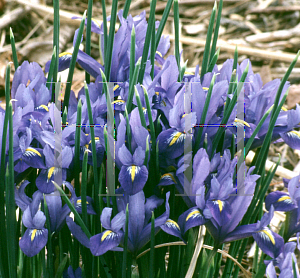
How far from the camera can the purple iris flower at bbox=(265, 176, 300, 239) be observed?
0.90 meters

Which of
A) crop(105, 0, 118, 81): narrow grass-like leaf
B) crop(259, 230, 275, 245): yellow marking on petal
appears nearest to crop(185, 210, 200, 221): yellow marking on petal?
crop(259, 230, 275, 245): yellow marking on petal

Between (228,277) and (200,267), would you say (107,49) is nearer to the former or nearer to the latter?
(200,267)

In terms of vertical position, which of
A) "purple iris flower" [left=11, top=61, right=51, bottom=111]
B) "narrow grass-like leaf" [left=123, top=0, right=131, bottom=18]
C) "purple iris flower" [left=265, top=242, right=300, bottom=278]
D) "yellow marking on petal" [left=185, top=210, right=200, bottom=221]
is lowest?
"purple iris flower" [left=265, top=242, right=300, bottom=278]

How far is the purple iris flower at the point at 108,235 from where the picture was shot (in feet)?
2.40

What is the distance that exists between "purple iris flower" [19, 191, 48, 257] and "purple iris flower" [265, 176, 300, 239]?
0.52 m

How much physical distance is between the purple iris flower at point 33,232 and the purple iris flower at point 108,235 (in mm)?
102

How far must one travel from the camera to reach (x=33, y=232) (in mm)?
767

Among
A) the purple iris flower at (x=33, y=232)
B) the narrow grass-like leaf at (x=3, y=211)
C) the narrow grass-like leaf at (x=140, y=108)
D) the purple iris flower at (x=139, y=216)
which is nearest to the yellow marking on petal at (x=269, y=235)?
the purple iris flower at (x=139, y=216)

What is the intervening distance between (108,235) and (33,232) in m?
0.15

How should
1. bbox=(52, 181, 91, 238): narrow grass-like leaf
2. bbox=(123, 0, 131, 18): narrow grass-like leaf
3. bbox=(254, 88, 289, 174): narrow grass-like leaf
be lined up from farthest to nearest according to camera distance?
bbox=(123, 0, 131, 18): narrow grass-like leaf
bbox=(254, 88, 289, 174): narrow grass-like leaf
bbox=(52, 181, 91, 238): narrow grass-like leaf

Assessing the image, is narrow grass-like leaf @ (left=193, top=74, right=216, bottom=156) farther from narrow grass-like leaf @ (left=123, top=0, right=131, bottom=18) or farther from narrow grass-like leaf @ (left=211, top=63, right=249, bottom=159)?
narrow grass-like leaf @ (left=123, top=0, right=131, bottom=18)

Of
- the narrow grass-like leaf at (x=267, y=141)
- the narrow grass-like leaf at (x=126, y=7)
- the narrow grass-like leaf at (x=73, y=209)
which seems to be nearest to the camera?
the narrow grass-like leaf at (x=73, y=209)

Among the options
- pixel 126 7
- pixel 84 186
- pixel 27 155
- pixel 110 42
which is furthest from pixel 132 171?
pixel 126 7

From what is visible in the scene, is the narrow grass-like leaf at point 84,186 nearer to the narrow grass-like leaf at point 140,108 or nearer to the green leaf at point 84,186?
the green leaf at point 84,186
